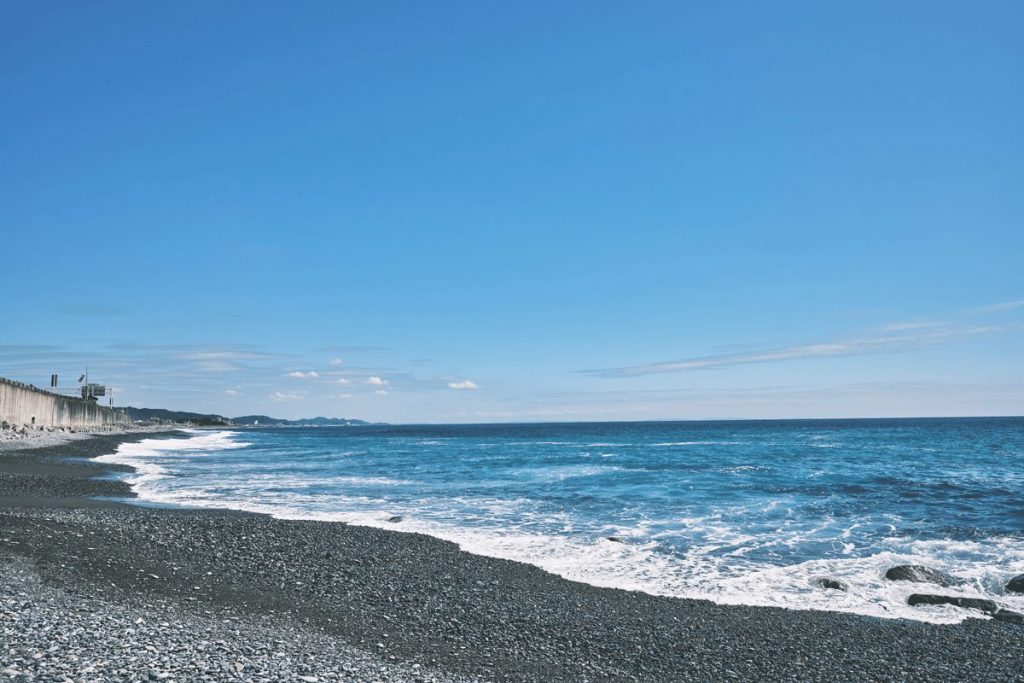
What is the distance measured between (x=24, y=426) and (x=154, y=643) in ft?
231

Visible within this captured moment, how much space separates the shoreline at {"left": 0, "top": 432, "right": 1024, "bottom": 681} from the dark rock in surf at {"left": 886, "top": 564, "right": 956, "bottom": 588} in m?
2.65

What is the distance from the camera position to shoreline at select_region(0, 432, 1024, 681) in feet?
27.7

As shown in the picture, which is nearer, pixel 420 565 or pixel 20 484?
pixel 420 565

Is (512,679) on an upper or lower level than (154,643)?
lower

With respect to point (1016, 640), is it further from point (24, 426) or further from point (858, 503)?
point (24, 426)

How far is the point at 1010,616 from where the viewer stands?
11.6 m

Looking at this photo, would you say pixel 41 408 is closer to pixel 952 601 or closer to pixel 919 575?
pixel 919 575

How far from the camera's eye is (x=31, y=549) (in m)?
11.7

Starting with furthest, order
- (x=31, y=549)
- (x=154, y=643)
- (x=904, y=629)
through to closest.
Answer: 1. (x=31, y=549)
2. (x=904, y=629)
3. (x=154, y=643)

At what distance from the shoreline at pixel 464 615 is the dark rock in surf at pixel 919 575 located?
104 inches

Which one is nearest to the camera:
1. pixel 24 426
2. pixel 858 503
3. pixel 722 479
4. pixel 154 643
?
pixel 154 643

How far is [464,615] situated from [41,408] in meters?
80.2

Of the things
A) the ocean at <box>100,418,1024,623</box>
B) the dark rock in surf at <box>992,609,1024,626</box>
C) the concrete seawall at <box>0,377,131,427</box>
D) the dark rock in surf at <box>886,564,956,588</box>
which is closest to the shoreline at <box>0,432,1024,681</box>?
the dark rock in surf at <box>992,609,1024,626</box>

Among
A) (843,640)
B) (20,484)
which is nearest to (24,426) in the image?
(20,484)
